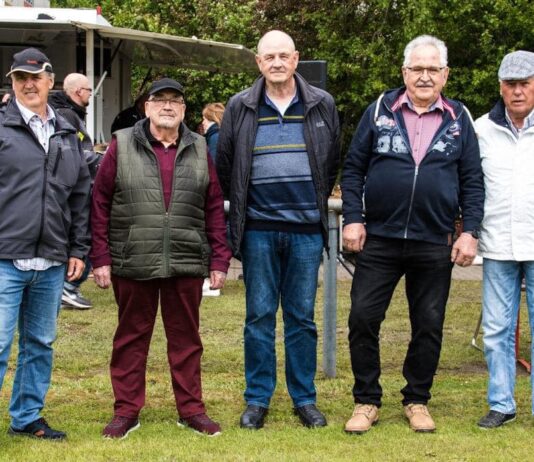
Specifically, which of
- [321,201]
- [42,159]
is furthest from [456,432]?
[42,159]

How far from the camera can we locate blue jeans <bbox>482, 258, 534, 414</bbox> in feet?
18.8

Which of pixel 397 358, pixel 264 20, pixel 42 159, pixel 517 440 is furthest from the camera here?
pixel 264 20

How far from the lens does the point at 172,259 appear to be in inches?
211

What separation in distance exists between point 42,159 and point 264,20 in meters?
16.6

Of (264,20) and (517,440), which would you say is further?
(264,20)

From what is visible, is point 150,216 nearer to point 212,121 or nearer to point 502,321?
point 502,321

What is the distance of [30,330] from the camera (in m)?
5.34

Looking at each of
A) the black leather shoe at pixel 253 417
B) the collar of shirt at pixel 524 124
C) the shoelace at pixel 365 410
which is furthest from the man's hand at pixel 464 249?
the black leather shoe at pixel 253 417

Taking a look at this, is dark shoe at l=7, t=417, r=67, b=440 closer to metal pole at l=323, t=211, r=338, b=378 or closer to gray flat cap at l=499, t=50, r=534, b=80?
metal pole at l=323, t=211, r=338, b=378

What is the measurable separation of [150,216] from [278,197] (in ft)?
2.47

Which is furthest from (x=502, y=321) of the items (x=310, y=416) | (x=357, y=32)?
(x=357, y=32)

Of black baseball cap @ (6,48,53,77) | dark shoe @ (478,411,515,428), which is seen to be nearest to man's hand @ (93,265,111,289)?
black baseball cap @ (6,48,53,77)

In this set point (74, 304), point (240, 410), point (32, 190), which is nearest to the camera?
point (32, 190)

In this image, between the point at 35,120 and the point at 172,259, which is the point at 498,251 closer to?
the point at 172,259
